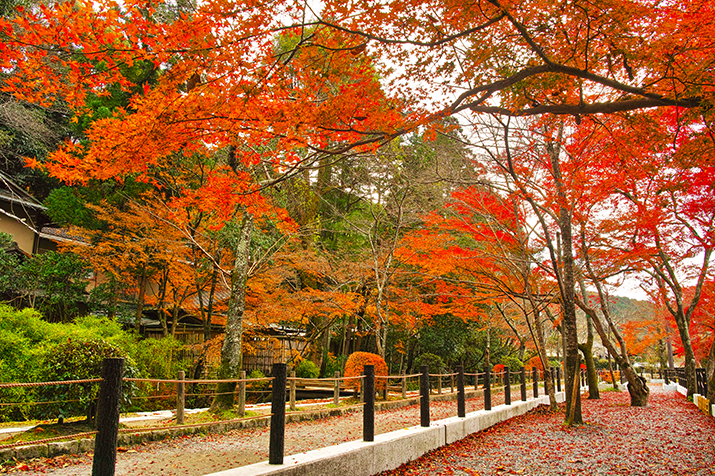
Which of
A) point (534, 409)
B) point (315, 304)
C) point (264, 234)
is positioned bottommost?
point (534, 409)

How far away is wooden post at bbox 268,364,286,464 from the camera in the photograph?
171 inches

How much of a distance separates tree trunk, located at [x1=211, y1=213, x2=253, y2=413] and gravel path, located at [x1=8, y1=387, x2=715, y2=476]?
133 cm

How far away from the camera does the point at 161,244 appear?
13875 mm

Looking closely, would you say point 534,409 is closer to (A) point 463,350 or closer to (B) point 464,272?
(B) point 464,272

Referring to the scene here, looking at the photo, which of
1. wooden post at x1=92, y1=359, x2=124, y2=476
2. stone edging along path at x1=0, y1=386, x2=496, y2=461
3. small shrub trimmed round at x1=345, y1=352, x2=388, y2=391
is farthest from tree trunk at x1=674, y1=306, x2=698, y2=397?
wooden post at x1=92, y1=359, x2=124, y2=476

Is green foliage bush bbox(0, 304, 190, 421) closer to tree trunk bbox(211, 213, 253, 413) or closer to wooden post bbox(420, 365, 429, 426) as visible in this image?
tree trunk bbox(211, 213, 253, 413)

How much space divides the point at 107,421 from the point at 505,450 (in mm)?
6120

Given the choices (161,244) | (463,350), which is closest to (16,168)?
(161,244)

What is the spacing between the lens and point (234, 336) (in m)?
10.0

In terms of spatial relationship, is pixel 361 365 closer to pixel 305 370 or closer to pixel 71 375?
pixel 305 370

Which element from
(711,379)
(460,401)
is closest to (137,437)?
(460,401)

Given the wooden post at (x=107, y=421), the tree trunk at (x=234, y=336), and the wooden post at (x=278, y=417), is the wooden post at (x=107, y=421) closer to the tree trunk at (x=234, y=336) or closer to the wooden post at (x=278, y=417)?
the wooden post at (x=278, y=417)

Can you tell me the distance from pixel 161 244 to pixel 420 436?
34.5 feet

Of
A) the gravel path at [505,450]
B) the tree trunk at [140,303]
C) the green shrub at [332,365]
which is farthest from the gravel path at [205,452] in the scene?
the green shrub at [332,365]
